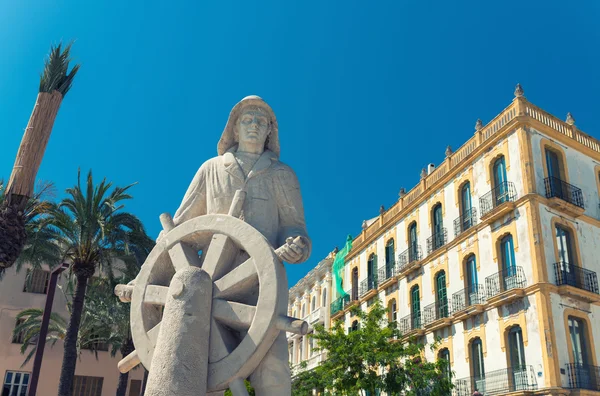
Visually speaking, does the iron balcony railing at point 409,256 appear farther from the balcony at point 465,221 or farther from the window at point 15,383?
the window at point 15,383

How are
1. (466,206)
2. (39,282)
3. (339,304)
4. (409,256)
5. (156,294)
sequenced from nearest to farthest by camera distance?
(156,294), (466,206), (409,256), (39,282), (339,304)

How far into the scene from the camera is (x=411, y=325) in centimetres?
3047

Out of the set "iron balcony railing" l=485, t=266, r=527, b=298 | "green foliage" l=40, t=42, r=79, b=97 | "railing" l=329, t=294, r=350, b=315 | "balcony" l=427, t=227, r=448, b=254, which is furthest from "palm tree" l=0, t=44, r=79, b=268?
"railing" l=329, t=294, r=350, b=315

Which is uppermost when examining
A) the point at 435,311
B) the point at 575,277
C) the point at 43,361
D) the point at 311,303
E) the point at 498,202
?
the point at 498,202

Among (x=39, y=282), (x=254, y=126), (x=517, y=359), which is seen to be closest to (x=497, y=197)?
(x=517, y=359)

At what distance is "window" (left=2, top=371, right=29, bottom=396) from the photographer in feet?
113

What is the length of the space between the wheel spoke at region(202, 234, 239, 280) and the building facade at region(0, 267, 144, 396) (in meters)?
32.9

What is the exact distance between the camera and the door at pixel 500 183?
26.0 meters

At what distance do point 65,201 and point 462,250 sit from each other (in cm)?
1776

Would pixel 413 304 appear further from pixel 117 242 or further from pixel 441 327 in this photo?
pixel 117 242

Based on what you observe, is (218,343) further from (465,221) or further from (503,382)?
(465,221)

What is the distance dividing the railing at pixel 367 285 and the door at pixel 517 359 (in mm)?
12616

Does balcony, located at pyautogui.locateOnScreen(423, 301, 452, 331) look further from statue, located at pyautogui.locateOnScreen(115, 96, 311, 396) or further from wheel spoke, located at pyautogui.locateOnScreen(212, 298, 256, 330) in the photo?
wheel spoke, located at pyautogui.locateOnScreen(212, 298, 256, 330)

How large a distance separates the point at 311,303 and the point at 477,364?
22.6m
